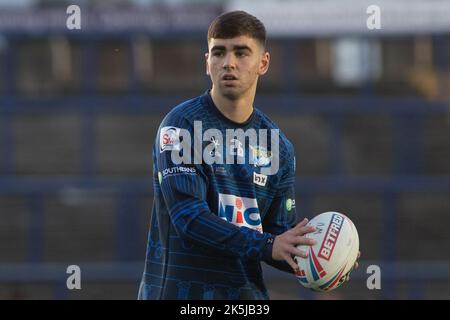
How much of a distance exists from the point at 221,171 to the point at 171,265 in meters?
0.43

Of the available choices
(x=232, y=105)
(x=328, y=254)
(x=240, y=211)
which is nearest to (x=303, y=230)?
(x=328, y=254)

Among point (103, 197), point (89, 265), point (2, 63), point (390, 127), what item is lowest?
point (89, 265)

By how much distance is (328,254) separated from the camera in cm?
387

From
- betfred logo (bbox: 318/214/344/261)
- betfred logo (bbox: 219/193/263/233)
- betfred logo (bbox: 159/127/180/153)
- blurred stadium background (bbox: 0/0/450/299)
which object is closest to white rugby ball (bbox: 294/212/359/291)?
betfred logo (bbox: 318/214/344/261)

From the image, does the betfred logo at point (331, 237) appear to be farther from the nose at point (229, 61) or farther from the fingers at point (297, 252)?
the nose at point (229, 61)

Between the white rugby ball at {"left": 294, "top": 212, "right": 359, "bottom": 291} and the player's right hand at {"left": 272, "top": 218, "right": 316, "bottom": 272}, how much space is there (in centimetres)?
9

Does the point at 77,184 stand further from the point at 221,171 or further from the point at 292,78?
the point at 221,171

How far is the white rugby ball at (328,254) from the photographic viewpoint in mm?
3846

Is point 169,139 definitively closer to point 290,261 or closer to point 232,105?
point 232,105

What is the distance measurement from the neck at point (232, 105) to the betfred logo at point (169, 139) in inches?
9.1

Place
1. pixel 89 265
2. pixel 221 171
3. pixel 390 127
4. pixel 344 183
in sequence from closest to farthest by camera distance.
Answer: pixel 221 171 < pixel 89 265 < pixel 344 183 < pixel 390 127

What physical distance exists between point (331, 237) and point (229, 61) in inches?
32.6

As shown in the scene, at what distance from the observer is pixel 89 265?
8.81m

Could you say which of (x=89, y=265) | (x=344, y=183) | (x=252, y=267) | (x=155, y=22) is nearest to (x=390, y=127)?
(x=344, y=183)
